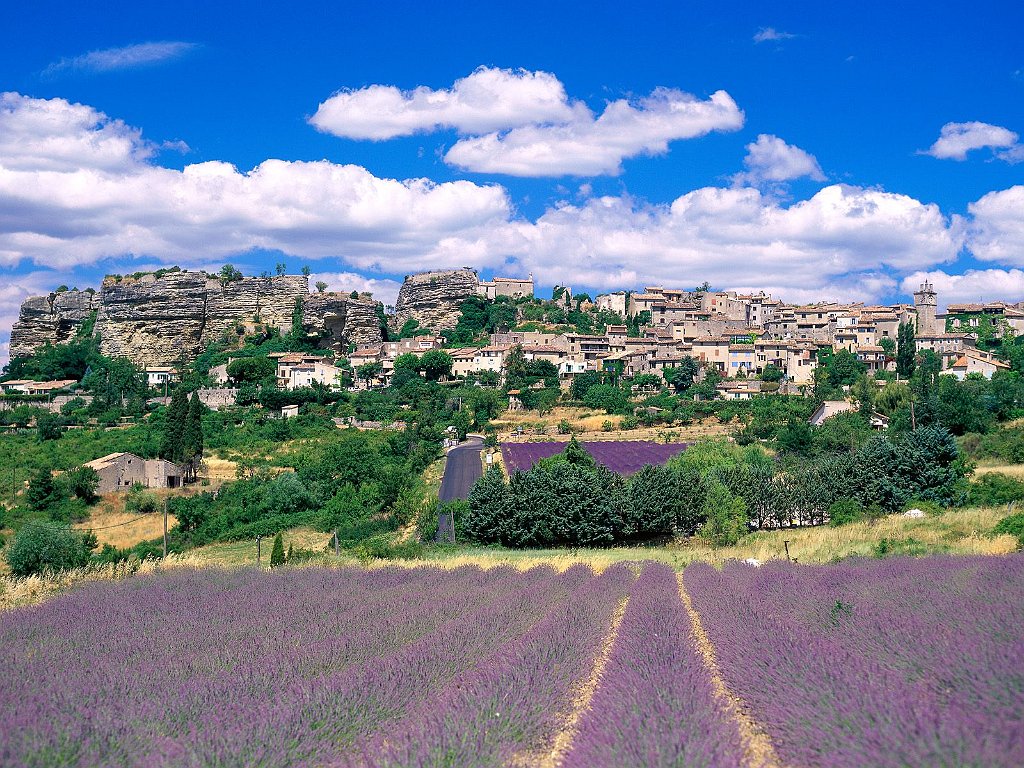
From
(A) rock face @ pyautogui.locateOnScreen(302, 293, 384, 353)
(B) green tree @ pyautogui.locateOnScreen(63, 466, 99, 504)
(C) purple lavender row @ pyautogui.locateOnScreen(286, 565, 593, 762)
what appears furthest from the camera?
(A) rock face @ pyautogui.locateOnScreen(302, 293, 384, 353)

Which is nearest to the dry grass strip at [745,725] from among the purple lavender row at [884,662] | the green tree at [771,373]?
the purple lavender row at [884,662]

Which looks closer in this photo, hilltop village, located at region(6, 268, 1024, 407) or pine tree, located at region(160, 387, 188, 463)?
pine tree, located at region(160, 387, 188, 463)

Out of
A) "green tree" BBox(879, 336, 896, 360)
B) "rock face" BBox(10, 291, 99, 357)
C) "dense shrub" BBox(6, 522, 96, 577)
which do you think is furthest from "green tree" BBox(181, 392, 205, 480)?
"rock face" BBox(10, 291, 99, 357)

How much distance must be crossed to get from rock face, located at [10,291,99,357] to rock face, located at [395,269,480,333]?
32.9 meters

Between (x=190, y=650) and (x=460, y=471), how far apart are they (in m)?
28.7

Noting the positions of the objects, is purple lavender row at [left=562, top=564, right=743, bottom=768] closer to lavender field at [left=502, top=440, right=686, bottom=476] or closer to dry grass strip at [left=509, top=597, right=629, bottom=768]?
dry grass strip at [left=509, top=597, right=629, bottom=768]

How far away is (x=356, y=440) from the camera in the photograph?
44.3 metres

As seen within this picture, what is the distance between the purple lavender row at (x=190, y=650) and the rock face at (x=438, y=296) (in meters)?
74.8

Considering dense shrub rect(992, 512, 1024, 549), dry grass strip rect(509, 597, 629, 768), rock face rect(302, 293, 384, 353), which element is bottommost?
dense shrub rect(992, 512, 1024, 549)

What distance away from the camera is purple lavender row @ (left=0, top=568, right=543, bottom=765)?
6.01 metres

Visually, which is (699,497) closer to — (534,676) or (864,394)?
(534,676)

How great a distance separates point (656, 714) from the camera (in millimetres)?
6008

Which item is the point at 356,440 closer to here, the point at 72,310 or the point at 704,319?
the point at 704,319

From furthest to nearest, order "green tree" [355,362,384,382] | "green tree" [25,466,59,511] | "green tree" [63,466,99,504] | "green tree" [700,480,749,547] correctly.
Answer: "green tree" [355,362,384,382], "green tree" [63,466,99,504], "green tree" [25,466,59,511], "green tree" [700,480,749,547]
